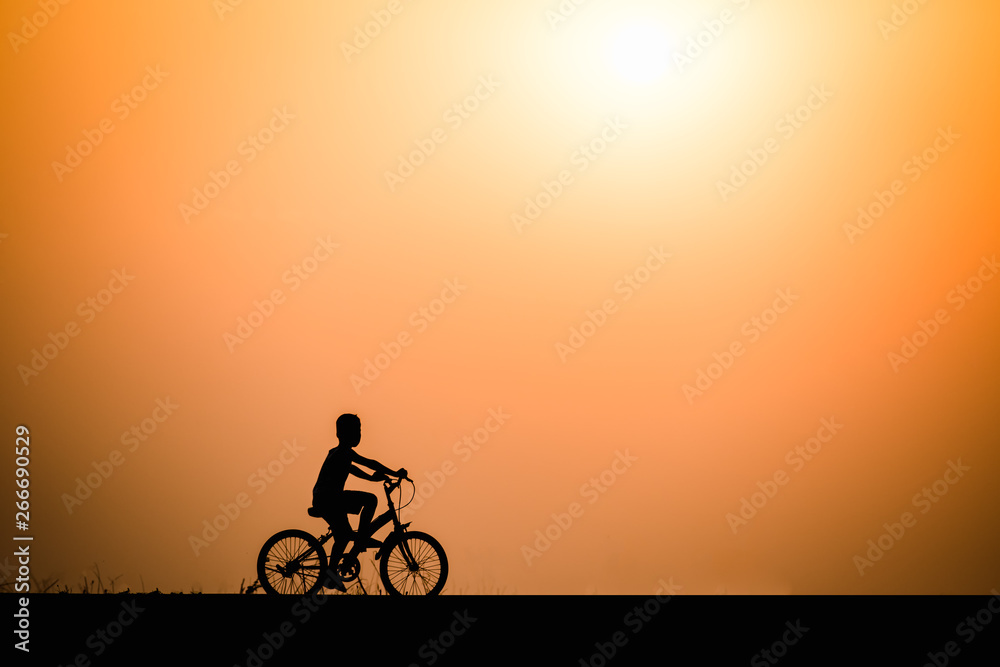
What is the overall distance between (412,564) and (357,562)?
0.42 m

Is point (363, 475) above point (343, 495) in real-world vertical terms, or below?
above

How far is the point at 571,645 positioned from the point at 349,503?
2422 mm

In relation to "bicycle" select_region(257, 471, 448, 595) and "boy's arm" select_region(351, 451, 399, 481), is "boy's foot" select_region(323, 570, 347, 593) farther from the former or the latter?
"boy's arm" select_region(351, 451, 399, 481)

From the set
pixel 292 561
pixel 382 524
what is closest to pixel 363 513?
pixel 382 524

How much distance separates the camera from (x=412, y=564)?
220 inches

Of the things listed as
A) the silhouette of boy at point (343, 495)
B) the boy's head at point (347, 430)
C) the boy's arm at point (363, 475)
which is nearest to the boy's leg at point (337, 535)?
the silhouette of boy at point (343, 495)

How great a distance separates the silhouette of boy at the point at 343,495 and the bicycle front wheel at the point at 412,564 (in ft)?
0.82

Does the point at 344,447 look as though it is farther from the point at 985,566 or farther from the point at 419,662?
the point at 985,566

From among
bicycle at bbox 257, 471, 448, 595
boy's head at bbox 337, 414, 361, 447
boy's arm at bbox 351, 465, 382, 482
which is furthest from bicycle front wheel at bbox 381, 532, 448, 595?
boy's head at bbox 337, 414, 361, 447

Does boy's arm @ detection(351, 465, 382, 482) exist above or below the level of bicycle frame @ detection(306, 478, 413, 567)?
above

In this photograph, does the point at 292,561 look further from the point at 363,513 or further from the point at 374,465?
the point at 374,465

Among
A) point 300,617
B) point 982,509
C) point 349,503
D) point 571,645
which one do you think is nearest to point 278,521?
point 349,503

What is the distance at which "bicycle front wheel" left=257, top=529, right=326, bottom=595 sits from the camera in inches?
224

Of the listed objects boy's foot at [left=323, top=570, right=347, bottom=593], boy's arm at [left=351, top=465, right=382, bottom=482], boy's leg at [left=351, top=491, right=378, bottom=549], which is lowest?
boy's foot at [left=323, top=570, right=347, bottom=593]
